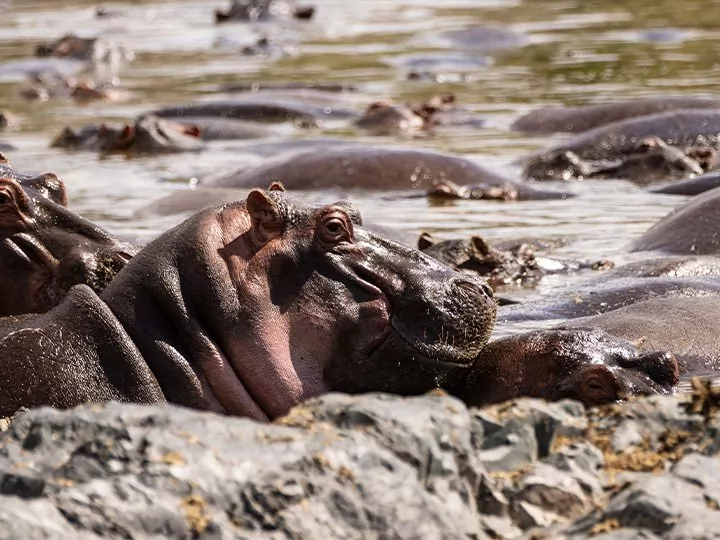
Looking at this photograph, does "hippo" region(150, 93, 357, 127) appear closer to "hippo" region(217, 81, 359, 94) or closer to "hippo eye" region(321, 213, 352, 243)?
"hippo" region(217, 81, 359, 94)

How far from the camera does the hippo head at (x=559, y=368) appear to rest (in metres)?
4.39

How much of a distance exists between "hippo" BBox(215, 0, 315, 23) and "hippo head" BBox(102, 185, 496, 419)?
828 inches

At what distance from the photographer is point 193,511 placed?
240 cm

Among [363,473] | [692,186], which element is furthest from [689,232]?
[363,473]

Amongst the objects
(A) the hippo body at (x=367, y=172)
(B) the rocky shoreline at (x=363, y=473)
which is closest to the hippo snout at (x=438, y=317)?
(B) the rocky shoreline at (x=363, y=473)

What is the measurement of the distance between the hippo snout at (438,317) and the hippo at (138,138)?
9.08m

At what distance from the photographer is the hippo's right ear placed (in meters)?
4.21

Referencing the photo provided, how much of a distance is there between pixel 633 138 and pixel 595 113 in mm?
1437

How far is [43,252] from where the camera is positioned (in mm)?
4863

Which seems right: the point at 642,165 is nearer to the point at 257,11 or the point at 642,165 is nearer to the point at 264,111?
the point at 264,111

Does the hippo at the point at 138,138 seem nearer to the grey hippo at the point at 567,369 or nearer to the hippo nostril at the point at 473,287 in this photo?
the grey hippo at the point at 567,369

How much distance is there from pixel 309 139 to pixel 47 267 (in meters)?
7.96

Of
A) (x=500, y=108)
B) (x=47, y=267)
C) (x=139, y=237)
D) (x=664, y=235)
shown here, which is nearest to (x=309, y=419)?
(x=47, y=267)

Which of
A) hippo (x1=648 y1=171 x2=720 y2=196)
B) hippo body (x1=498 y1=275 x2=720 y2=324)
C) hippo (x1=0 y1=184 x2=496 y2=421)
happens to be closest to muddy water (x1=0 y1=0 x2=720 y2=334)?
hippo (x1=648 y1=171 x2=720 y2=196)
